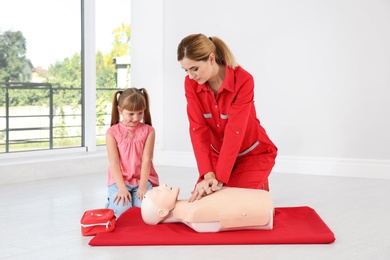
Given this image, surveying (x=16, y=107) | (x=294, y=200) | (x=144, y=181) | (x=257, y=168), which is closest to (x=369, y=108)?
(x=294, y=200)

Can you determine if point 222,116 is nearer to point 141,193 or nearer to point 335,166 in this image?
point 141,193

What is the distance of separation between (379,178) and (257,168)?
1618mm

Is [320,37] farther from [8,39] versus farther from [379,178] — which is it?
[8,39]

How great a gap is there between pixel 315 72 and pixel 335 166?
69 cm

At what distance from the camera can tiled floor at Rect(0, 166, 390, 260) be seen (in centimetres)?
212

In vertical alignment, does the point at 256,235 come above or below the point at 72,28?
below

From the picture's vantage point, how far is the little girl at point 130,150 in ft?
9.27

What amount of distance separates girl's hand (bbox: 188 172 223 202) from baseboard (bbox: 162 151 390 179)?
196 centimetres

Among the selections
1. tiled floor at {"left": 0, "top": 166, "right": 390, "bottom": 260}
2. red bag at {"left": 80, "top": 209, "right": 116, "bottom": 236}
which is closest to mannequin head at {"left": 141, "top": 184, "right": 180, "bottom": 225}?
red bag at {"left": 80, "top": 209, "right": 116, "bottom": 236}

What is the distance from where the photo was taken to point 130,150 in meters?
2.90

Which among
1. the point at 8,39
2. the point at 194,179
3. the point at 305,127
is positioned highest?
the point at 8,39

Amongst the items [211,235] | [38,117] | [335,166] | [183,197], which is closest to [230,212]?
[211,235]

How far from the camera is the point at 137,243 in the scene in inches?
87.3

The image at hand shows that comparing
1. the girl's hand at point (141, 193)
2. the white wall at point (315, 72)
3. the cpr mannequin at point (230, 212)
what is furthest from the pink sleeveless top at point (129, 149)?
the white wall at point (315, 72)
